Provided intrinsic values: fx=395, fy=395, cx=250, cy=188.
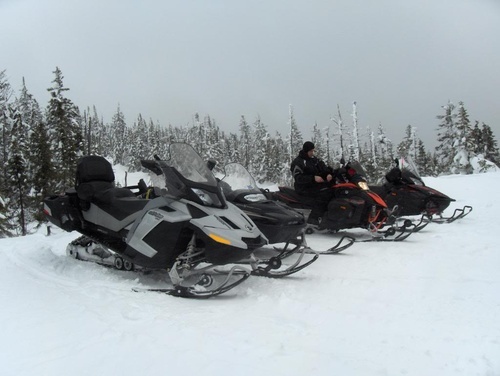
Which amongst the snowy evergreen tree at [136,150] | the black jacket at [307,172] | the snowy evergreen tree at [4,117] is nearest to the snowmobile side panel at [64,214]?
the black jacket at [307,172]

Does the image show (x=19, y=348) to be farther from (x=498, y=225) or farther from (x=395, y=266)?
(x=498, y=225)

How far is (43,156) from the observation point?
2452 cm

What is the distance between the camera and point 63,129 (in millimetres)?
26672

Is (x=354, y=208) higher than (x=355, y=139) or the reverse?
the reverse

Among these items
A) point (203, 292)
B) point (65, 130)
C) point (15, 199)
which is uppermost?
point (65, 130)

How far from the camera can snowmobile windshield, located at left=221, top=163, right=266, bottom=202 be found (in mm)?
5977

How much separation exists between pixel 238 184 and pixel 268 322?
323 centimetres

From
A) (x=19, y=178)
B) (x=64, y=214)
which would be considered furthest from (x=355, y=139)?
(x=64, y=214)

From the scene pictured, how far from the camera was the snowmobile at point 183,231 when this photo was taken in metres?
4.01

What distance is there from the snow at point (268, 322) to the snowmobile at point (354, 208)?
188 centimetres

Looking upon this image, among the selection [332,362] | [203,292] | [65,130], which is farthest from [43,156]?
[332,362]

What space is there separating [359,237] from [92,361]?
6151 mm

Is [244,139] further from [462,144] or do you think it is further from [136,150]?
[462,144]

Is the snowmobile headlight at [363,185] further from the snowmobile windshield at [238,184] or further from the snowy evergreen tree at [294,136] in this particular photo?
the snowy evergreen tree at [294,136]
